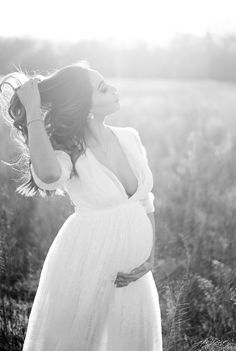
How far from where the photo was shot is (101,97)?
7.09ft

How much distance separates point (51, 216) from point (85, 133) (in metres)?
1.86

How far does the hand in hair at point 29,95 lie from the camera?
196 centimetres

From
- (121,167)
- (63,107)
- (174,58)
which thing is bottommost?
(174,58)

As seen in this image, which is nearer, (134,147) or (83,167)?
(83,167)

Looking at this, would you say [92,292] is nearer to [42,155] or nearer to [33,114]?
[42,155]

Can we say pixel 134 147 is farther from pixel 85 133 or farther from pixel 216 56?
pixel 216 56

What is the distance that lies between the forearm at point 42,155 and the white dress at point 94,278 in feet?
0.30

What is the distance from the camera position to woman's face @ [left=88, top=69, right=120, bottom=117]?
2.15 metres

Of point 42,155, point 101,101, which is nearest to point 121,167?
point 101,101

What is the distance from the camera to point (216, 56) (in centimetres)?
2895

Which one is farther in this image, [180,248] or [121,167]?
[180,248]

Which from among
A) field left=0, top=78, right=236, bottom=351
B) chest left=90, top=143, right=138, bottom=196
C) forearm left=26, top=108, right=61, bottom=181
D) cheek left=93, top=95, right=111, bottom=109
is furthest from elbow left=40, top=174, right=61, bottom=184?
field left=0, top=78, right=236, bottom=351

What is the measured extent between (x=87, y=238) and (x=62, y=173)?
0.98 feet

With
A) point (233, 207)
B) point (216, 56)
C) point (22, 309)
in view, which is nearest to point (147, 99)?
point (233, 207)
